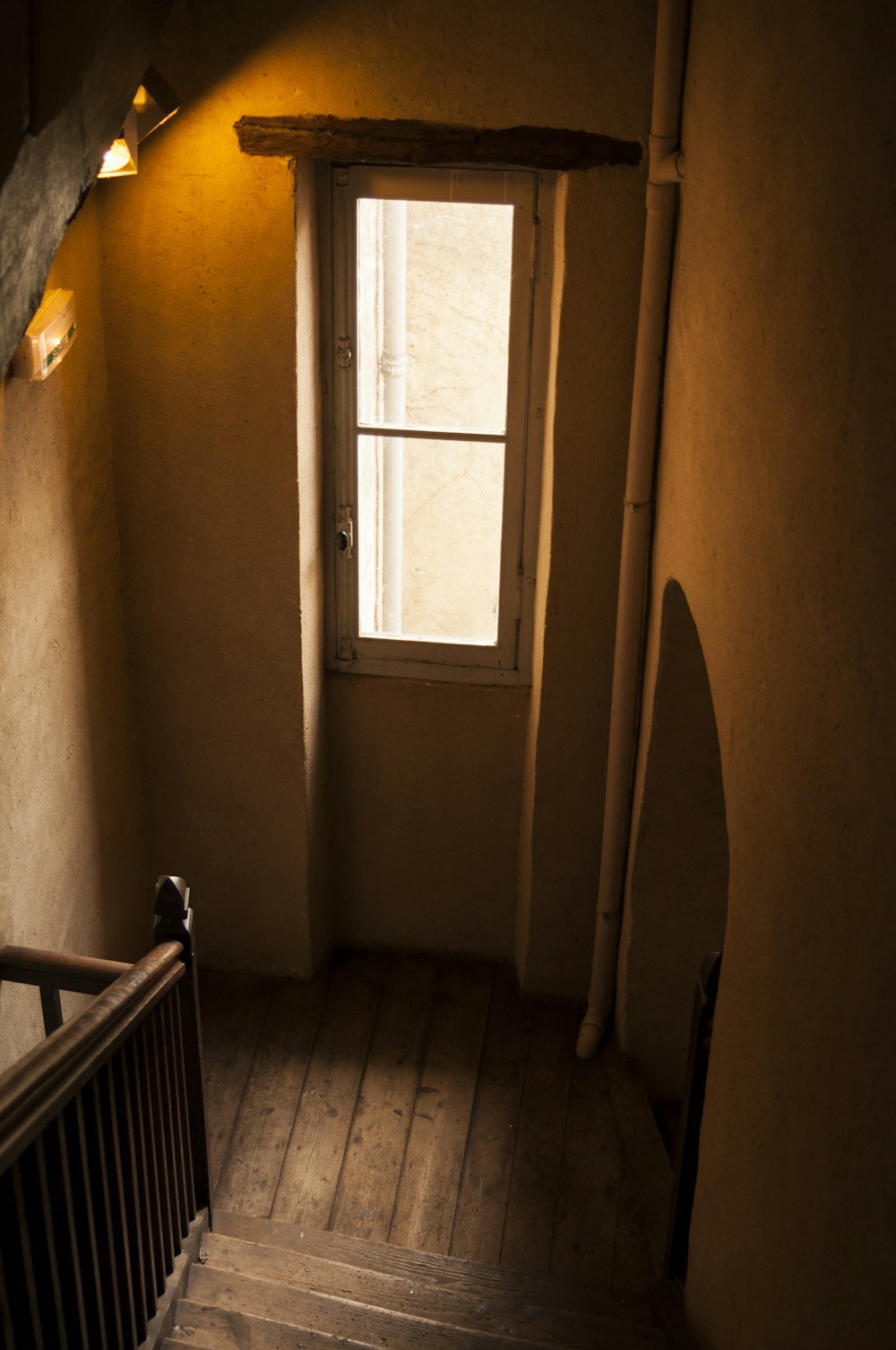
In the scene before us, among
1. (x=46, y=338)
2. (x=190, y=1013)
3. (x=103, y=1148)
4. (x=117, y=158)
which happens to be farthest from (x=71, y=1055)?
(x=117, y=158)

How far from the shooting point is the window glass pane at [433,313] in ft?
12.9

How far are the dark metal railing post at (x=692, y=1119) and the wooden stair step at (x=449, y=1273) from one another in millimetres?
318

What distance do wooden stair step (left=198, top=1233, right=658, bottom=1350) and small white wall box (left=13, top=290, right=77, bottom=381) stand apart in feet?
7.56

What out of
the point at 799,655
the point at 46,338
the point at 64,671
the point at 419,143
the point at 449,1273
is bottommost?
the point at 449,1273

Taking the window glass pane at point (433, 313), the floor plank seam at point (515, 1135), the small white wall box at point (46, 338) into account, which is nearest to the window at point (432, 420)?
the window glass pane at point (433, 313)

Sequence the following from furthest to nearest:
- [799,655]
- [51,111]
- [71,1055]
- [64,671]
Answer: [64,671] < [51,111] < [71,1055] < [799,655]

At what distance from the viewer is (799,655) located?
2.03 m

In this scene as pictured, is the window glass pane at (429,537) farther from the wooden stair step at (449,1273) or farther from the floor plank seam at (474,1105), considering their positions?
the wooden stair step at (449,1273)

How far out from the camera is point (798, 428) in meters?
2.06

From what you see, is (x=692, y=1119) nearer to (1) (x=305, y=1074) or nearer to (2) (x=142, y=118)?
(1) (x=305, y=1074)

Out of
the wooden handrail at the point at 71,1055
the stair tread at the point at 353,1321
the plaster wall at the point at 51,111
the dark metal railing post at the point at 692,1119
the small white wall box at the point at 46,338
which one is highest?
the plaster wall at the point at 51,111

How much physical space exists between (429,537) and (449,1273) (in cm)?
232

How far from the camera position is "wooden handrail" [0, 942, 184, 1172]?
2020mm

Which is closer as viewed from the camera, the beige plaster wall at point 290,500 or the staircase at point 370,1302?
the staircase at point 370,1302
